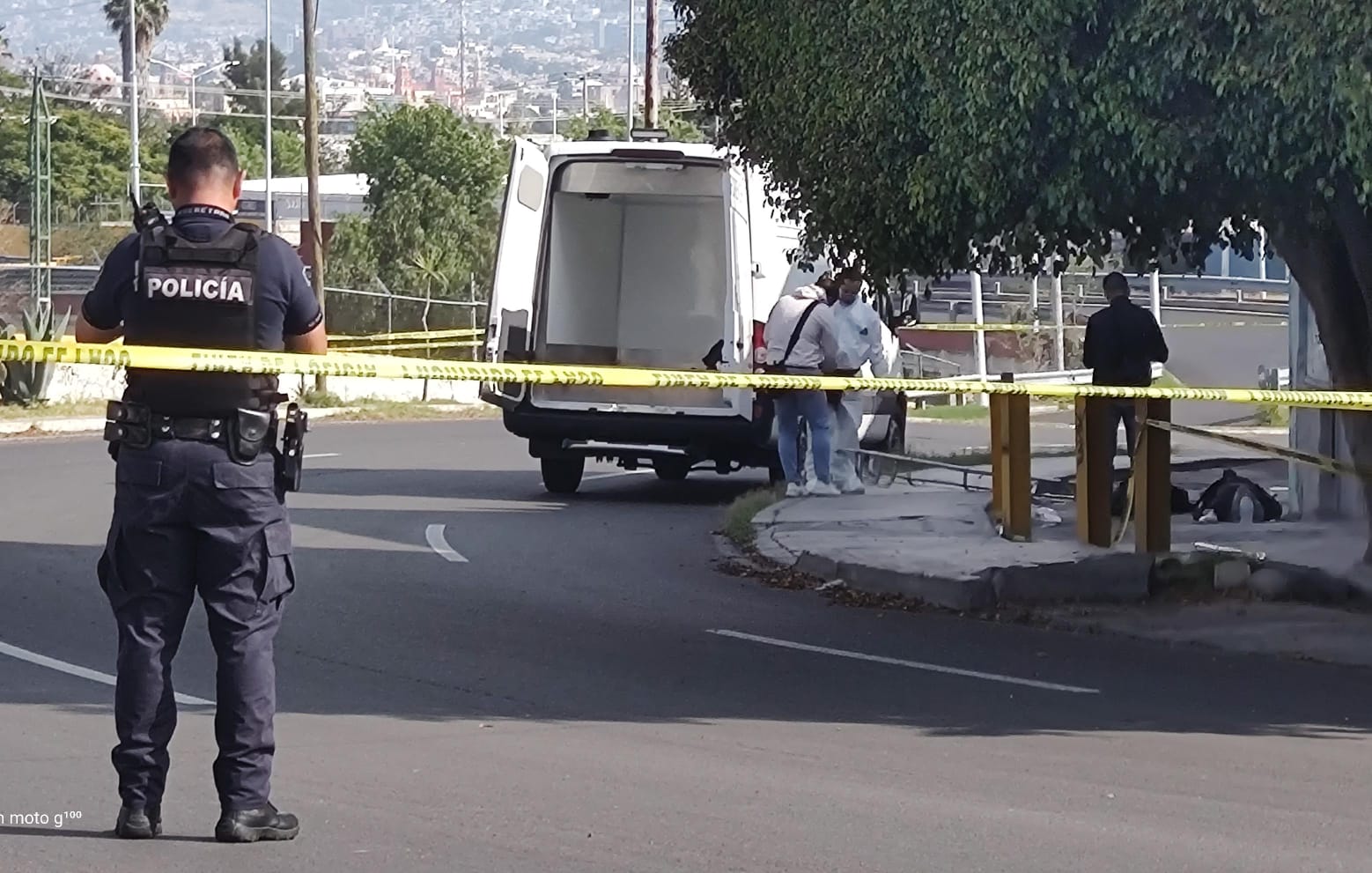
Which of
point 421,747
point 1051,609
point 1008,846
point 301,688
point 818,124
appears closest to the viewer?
point 1008,846

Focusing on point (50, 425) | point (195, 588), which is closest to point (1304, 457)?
point (195, 588)

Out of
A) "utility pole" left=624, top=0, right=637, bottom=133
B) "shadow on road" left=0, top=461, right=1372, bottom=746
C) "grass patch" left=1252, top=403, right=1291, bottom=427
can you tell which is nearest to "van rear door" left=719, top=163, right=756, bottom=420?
"shadow on road" left=0, top=461, right=1372, bottom=746

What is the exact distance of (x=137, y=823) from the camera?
5.60 meters

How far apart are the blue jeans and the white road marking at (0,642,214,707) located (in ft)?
25.1

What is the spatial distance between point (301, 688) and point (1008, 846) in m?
3.41

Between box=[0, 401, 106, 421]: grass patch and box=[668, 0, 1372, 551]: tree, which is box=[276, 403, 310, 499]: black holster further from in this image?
box=[0, 401, 106, 421]: grass patch

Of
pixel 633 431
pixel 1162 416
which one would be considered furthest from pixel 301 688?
pixel 633 431

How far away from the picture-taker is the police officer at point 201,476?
5395mm

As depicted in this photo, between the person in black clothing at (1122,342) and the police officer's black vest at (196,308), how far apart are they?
394 inches

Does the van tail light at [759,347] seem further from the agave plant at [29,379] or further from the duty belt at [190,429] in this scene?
the agave plant at [29,379]

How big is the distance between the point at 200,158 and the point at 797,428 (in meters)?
10.6

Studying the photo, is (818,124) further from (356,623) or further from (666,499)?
(666,499)

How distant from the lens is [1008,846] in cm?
584

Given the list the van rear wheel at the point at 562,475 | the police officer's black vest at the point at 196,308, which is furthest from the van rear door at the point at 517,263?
the police officer's black vest at the point at 196,308
